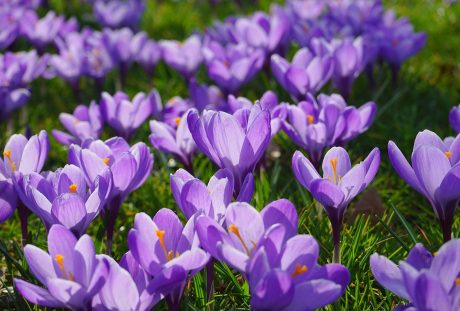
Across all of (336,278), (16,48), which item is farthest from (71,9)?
(336,278)

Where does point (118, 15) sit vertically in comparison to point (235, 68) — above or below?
below

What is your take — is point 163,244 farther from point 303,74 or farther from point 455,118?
point 303,74

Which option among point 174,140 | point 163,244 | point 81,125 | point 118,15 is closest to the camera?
point 163,244

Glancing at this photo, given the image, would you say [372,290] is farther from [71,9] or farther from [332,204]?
[71,9]

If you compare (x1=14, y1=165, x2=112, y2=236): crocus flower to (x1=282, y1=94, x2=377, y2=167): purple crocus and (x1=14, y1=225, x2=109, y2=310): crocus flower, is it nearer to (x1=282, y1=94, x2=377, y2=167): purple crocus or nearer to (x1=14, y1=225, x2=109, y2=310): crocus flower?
(x1=14, y1=225, x2=109, y2=310): crocus flower

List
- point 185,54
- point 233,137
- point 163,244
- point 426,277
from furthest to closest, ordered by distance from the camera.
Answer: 1. point 185,54
2. point 233,137
3. point 163,244
4. point 426,277

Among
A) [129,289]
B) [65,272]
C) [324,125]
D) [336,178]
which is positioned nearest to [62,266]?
[65,272]
